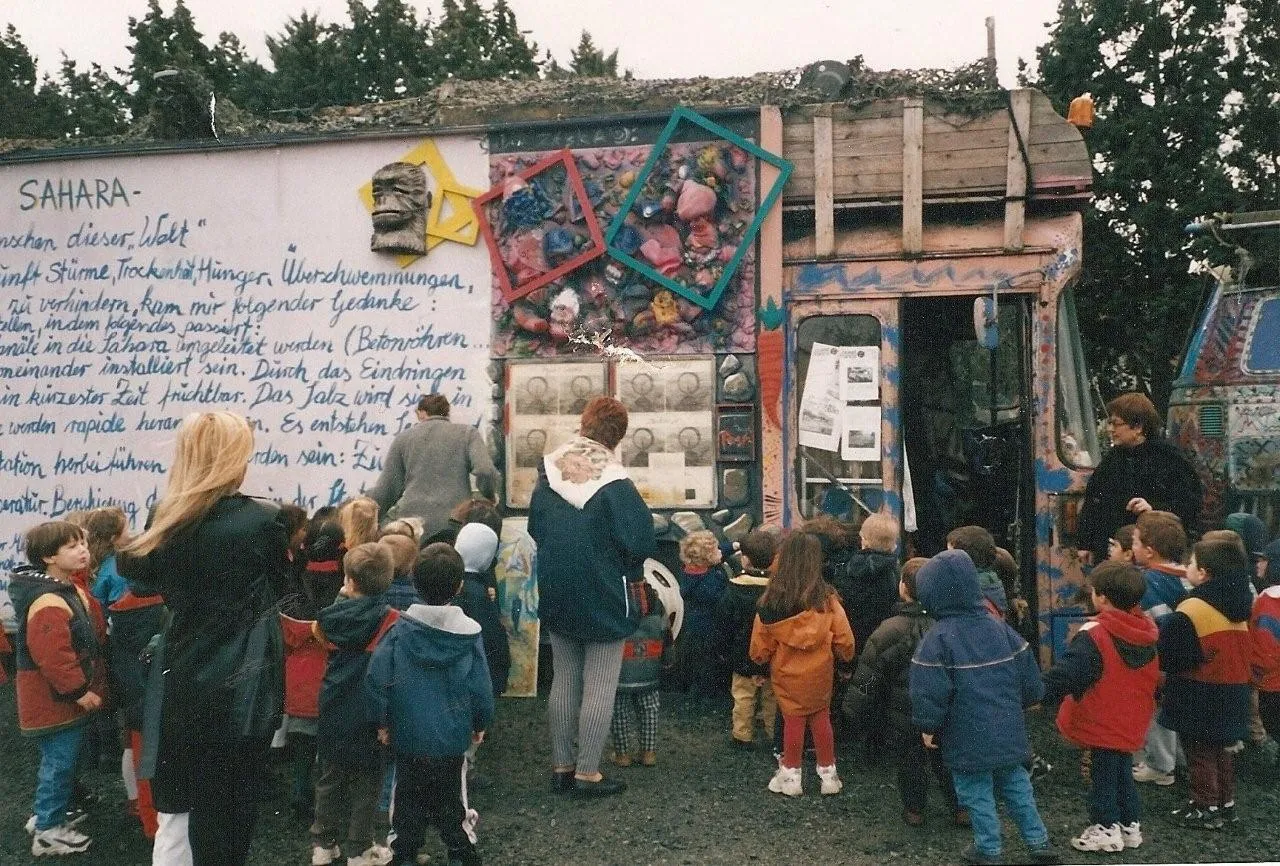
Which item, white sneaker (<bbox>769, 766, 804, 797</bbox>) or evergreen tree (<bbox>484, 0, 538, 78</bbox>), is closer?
white sneaker (<bbox>769, 766, 804, 797</bbox>)

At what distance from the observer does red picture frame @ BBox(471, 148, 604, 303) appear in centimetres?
685

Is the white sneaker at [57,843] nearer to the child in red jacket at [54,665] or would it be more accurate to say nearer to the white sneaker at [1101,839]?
the child in red jacket at [54,665]

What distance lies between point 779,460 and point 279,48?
63.0ft

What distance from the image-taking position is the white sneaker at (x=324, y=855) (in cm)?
406

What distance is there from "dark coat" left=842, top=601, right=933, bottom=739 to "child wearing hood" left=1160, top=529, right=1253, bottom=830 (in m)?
1.05

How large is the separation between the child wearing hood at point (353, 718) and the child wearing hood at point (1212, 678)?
3.26 m

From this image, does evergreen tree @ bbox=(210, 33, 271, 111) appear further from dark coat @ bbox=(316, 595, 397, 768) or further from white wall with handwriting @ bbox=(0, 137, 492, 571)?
dark coat @ bbox=(316, 595, 397, 768)

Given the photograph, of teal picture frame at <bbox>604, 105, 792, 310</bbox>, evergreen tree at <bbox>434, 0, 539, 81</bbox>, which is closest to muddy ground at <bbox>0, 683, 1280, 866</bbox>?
teal picture frame at <bbox>604, 105, 792, 310</bbox>

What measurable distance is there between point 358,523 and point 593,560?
1083 mm

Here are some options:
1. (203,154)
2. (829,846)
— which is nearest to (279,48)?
(203,154)

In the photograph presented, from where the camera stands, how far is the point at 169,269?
744 centimetres

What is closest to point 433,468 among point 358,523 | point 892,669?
point 358,523

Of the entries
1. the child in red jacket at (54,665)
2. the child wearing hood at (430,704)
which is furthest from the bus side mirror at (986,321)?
the child in red jacket at (54,665)

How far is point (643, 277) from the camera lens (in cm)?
683
